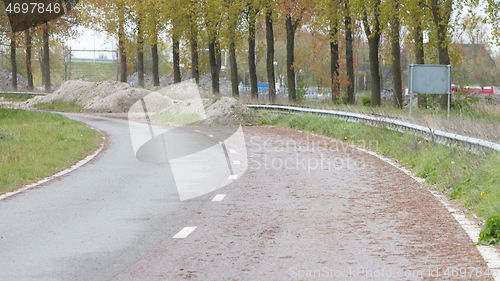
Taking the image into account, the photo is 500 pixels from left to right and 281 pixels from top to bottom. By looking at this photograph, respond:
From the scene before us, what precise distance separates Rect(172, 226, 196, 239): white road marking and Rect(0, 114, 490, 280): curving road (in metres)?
0.07

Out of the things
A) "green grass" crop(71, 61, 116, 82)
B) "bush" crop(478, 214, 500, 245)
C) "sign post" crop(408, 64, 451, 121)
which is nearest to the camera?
"bush" crop(478, 214, 500, 245)

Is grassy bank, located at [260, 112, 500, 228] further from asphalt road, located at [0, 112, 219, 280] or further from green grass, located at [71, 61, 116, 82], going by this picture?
green grass, located at [71, 61, 116, 82]

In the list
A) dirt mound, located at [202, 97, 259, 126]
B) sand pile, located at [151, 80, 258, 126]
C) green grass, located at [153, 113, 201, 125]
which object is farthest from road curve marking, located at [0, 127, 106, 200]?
green grass, located at [153, 113, 201, 125]

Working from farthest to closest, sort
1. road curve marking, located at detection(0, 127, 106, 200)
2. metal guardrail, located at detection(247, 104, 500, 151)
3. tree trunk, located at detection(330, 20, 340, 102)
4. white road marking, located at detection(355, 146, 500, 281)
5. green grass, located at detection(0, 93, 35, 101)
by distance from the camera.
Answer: green grass, located at detection(0, 93, 35, 101) → tree trunk, located at detection(330, 20, 340, 102) → metal guardrail, located at detection(247, 104, 500, 151) → road curve marking, located at detection(0, 127, 106, 200) → white road marking, located at detection(355, 146, 500, 281)

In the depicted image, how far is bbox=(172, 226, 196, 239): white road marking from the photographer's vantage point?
7149 mm

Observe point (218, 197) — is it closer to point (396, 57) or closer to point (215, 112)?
point (215, 112)

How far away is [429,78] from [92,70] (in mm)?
161113

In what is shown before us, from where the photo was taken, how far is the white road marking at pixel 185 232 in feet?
23.5

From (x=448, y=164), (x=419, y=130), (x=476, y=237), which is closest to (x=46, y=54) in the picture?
(x=419, y=130)

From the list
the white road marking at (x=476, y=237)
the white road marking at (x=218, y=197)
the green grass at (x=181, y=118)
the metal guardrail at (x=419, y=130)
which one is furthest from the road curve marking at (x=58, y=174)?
the green grass at (x=181, y=118)

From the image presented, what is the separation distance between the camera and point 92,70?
16925cm

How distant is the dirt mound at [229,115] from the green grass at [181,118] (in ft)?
3.09

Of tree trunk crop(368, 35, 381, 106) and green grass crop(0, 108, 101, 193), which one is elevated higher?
tree trunk crop(368, 35, 381, 106)

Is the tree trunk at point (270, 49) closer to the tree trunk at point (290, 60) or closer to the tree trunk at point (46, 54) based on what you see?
the tree trunk at point (290, 60)
